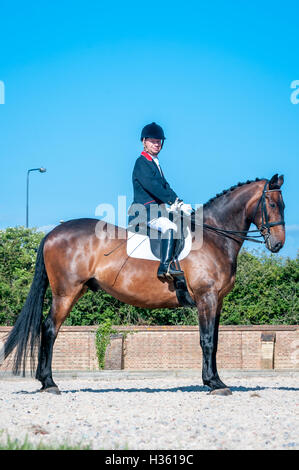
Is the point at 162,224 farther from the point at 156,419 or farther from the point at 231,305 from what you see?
the point at 231,305

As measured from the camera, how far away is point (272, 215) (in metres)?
9.53

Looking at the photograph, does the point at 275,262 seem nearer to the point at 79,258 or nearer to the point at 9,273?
the point at 9,273

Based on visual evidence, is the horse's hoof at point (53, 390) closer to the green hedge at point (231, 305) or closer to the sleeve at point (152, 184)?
the sleeve at point (152, 184)

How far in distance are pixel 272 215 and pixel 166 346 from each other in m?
7.12

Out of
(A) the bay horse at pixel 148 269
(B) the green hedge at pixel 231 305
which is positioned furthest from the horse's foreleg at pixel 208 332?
(B) the green hedge at pixel 231 305

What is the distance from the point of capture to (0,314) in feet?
57.0

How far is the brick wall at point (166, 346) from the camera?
613 inches

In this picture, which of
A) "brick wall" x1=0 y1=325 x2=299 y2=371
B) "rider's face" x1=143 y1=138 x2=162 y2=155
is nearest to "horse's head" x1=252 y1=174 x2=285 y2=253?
"rider's face" x1=143 y1=138 x2=162 y2=155

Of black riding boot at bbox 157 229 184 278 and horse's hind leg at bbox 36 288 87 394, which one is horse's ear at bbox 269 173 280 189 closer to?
black riding boot at bbox 157 229 184 278

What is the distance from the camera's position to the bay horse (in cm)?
947

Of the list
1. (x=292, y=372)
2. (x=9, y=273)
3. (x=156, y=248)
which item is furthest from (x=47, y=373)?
(x=9, y=273)

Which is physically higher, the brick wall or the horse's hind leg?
the horse's hind leg

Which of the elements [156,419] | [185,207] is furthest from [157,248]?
[156,419]

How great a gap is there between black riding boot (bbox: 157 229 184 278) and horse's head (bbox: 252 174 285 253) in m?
1.48
